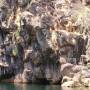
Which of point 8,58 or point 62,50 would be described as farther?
point 8,58

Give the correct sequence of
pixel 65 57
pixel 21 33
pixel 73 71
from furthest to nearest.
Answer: pixel 21 33 < pixel 65 57 < pixel 73 71

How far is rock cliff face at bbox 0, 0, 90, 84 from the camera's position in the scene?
91.9 m

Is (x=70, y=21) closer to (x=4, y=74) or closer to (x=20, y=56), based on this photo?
(x=20, y=56)

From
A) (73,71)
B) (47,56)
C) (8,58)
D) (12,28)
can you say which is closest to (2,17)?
(12,28)

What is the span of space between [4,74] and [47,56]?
1387 cm

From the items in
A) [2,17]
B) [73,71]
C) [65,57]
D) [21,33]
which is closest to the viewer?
[73,71]

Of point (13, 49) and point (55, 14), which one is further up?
point (55, 14)

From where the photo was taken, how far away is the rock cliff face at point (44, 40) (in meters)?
91.9

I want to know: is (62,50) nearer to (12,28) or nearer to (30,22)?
(30,22)

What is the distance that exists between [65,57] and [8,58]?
57.8 feet

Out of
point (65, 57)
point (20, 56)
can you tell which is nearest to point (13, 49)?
point (20, 56)

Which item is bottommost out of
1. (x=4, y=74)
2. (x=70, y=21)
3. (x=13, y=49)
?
(x=4, y=74)

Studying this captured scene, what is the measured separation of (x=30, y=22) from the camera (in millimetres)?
96500

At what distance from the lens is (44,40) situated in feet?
308
